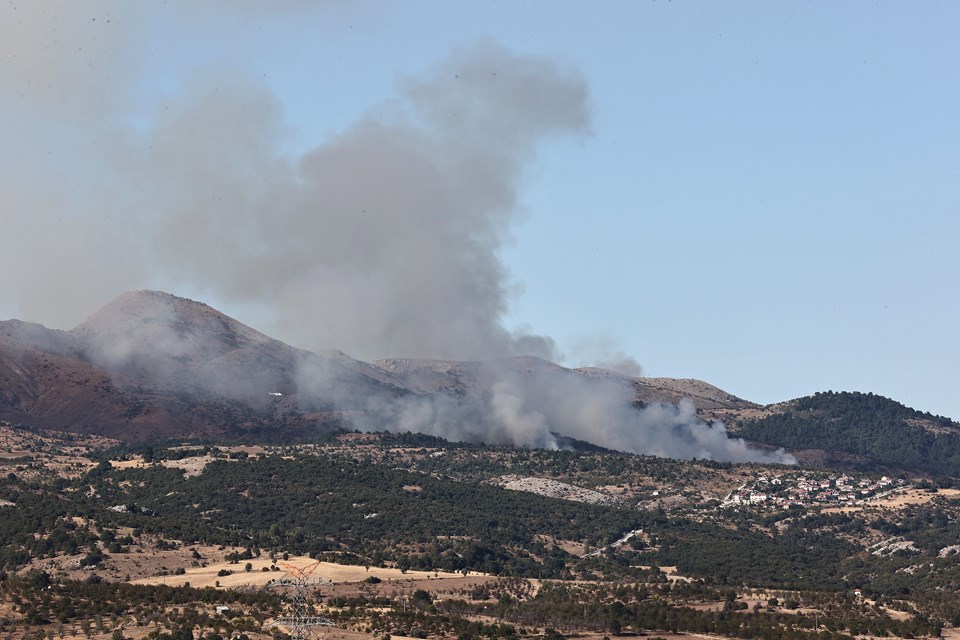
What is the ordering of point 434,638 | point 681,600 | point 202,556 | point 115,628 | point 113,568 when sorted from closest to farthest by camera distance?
point 115,628, point 434,638, point 681,600, point 113,568, point 202,556

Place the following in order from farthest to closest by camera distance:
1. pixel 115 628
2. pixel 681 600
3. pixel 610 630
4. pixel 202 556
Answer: pixel 202 556, pixel 681 600, pixel 610 630, pixel 115 628

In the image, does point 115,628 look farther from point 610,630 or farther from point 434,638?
point 610,630

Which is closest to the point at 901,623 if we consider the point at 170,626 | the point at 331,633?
the point at 331,633

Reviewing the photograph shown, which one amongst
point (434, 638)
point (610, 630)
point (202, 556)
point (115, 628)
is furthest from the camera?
point (202, 556)

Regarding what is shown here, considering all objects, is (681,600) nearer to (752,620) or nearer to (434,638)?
(752,620)

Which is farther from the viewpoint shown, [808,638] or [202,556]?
[202,556]

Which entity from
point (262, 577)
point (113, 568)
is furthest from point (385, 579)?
point (113, 568)
